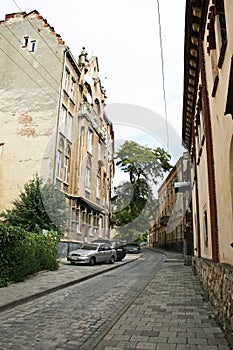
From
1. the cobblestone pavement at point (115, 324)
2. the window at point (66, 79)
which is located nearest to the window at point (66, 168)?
the window at point (66, 79)

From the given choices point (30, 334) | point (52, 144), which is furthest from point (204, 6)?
point (52, 144)

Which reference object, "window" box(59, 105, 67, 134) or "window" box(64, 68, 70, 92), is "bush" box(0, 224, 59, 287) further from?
"window" box(64, 68, 70, 92)

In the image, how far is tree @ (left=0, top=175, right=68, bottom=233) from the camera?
55.3 feet

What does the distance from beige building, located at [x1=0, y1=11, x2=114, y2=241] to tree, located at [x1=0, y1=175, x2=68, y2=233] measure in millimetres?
2886

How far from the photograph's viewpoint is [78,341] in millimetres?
4895

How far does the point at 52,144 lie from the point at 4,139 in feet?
12.1

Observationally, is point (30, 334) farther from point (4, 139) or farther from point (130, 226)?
point (130, 226)

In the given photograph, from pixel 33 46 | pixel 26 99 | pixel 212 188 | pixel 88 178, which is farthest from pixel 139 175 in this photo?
pixel 212 188

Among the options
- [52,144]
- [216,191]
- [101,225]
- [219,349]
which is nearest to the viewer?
[219,349]

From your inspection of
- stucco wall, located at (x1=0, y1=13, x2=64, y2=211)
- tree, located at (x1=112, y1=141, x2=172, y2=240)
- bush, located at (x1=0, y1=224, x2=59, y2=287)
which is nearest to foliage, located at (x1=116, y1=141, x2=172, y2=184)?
tree, located at (x1=112, y1=141, x2=172, y2=240)

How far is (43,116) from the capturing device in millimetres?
22375

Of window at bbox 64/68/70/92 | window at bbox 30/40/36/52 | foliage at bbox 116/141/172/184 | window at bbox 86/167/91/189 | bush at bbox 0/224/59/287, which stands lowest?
bush at bbox 0/224/59/287

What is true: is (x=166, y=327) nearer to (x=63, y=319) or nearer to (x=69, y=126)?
(x=63, y=319)

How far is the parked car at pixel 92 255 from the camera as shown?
728 inches
